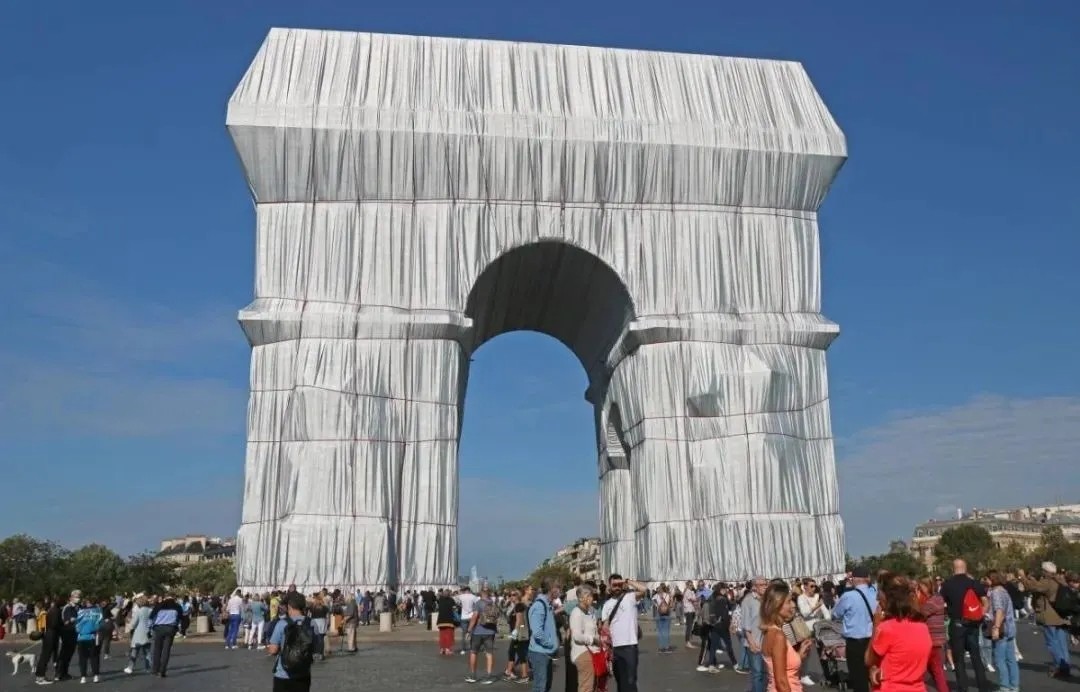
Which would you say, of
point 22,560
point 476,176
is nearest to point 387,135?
point 476,176

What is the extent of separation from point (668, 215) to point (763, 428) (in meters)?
5.89

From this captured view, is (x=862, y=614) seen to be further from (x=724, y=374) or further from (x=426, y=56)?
(x=426, y=56)

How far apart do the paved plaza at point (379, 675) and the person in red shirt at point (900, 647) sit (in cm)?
662

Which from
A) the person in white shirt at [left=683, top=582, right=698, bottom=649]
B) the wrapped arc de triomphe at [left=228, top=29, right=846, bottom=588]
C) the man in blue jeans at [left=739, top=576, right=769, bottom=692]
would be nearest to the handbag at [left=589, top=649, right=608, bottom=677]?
the man in blue jeans at [left=739, top=576, right=769, bottom=692]

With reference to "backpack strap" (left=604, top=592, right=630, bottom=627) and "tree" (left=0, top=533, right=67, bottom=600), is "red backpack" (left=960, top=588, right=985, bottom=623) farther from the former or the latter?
"tree" (left=0, top=533, right=67, bottom=600)

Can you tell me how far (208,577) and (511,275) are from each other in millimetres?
76972

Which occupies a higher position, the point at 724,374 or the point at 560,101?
the point at 560,101

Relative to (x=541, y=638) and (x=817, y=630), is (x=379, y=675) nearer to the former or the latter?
(x=541, y=638)

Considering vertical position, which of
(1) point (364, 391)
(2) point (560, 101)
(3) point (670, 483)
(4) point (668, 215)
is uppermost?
(2) point (560, 101)

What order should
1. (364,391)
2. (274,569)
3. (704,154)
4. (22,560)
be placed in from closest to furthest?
1. (274,569)
2. (364,391)
3. (704,154)
4. (22,560)

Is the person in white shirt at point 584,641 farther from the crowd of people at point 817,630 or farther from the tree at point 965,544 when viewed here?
the tree at point 965,544

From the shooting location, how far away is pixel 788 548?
2484 cm

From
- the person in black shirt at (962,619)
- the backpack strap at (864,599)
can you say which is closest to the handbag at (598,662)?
the backpack strap at (864,599)

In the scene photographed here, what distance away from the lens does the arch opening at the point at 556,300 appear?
2678cm
